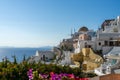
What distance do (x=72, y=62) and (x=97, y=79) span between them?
122 feet

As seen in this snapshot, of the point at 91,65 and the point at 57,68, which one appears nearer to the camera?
the point at 57,68

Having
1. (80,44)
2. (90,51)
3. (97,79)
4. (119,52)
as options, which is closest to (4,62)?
(97,79)

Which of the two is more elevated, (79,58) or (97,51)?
(97,51)

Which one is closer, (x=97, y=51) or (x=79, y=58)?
(x=79, y=58)

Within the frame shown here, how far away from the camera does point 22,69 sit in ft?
40.0

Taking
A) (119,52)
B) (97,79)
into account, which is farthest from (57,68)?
(119,52)

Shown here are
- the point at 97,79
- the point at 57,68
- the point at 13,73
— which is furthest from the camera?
the point at 57,68

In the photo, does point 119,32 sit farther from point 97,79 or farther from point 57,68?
point 97,79

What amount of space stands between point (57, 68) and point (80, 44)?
116 ft

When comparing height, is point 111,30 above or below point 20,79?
above

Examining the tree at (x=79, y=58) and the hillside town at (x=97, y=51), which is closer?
the hillside town at (x=97, y=51)

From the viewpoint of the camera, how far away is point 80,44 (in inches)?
1943

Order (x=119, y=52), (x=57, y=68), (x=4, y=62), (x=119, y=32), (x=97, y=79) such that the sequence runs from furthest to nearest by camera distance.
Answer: (x=119, y=32) < (x=119, y=52) < (x=57, y=68) < (x=4, y=62) < (x=97, y=79)

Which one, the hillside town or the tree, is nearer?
the hillside town
